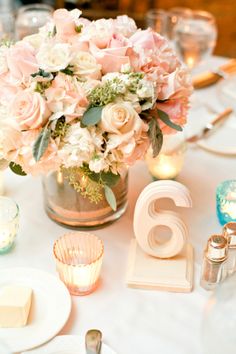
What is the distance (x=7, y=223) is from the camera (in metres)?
1.22

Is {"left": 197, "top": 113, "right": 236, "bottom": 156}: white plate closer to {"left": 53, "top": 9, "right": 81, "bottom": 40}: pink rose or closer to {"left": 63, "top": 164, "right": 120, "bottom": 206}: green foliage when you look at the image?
{"left": 63, "top": 164, "right": 120, "bottom": 206}: green foliage

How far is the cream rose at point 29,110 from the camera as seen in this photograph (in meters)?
1.07

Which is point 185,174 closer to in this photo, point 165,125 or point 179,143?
point 179,143

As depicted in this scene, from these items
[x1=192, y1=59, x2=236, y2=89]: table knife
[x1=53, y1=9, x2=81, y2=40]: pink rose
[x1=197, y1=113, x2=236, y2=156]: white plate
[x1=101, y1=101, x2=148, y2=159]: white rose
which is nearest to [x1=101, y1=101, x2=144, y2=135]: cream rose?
[x1=101, y1=101, x2=148, y2=159]: white rose

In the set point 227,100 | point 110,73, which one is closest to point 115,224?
point 110,73

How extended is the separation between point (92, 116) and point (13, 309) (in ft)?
1.25

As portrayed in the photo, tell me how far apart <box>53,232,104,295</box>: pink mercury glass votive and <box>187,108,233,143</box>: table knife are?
23.1 inches

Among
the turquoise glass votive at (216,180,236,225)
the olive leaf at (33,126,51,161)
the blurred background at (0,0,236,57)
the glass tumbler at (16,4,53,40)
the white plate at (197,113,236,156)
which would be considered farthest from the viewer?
the blurred background at (0,0,236,57)

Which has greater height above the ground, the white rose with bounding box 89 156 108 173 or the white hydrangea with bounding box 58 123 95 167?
the white hydrangea with bounding box 58 123 95 167

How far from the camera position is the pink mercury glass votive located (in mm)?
1116

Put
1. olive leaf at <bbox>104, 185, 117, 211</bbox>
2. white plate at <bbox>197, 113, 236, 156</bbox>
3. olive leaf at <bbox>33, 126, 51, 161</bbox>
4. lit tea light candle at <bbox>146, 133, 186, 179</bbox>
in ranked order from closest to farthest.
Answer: olive leaf at <bbox>33, 126, 51, 161</bbox>
olive leaf at <bbox>104, 185, 117, 211</bbox>
lit tea light candle at <bbox>146, 133, 186, 179</bbox>
white plate at <bbox>197, 113, 236, 156</bbox>

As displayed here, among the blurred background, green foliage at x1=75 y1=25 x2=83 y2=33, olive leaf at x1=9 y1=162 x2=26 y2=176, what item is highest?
green foliage at x1=75 y1=25 x2=83 y2=33

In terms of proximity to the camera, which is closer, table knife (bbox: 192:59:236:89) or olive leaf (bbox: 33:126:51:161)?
olive leaf (bbox: 33:126:51:161)

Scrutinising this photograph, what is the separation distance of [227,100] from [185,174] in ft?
1.47
